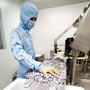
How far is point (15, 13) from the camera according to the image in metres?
2.78

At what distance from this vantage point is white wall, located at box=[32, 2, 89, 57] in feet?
10.7

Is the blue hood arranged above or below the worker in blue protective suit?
above

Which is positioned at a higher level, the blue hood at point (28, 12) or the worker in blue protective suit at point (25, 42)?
the blue hood at point (28, 12)

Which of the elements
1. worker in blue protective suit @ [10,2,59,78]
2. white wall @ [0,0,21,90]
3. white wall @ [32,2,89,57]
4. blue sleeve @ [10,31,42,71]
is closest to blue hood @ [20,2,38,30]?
worker in blue protective suit @ [10,2,59,78]

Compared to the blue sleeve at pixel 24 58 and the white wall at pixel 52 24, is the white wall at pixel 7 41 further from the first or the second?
the blue sleeve at pixel 24 58

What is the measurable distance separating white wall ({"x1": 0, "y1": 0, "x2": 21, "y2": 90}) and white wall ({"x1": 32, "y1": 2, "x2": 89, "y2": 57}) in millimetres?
1155

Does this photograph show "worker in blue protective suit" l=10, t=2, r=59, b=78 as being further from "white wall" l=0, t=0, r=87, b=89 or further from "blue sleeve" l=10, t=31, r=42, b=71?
"white wall" l=0, t=0, r=87, b=89

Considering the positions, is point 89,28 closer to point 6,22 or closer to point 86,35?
point 86,35

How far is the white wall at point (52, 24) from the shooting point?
3258 mm

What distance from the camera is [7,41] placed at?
97.3 inches

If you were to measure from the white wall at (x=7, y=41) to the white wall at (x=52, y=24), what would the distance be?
3.79 ft

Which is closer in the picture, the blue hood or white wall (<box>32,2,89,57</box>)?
the blue hood

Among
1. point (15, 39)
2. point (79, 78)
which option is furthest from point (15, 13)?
point (79, 78)

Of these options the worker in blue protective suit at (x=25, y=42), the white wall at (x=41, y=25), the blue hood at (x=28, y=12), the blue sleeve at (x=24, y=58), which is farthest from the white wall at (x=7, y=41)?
the blue sleeve at (x=24, y=58)
